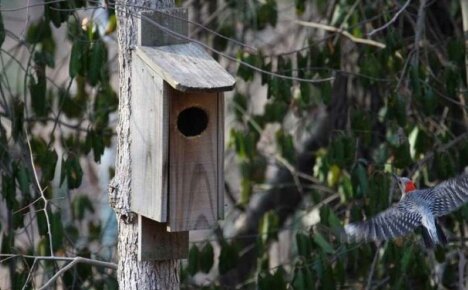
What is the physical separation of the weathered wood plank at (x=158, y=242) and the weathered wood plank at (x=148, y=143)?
10 centimetres

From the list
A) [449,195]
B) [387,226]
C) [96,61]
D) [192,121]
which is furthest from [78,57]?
[449,195]

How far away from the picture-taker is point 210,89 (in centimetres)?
398

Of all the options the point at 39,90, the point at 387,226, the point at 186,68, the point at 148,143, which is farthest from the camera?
the point at 39,90

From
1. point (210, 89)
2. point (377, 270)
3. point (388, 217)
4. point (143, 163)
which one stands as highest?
point (210, 89)

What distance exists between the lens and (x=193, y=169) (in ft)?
14.0

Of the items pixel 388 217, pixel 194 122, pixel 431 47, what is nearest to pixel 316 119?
pixel 431 47

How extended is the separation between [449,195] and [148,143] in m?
2.21

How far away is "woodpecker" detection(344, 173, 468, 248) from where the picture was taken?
17.9ft

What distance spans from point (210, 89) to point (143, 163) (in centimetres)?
52

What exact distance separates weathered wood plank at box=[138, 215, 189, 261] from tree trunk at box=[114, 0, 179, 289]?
0.04m

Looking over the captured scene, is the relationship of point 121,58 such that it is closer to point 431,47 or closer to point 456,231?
point 431,47

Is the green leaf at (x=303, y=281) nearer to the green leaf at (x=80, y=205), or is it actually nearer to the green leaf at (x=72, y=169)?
the green leaf at (x=72, y=169)

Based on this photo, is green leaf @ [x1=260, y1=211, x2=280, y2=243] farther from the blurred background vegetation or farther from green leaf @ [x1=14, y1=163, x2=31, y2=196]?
green leaf @ [x1=14, y1=163, x2=31, y2=196]

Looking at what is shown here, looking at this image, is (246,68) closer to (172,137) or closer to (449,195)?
(449,195)
